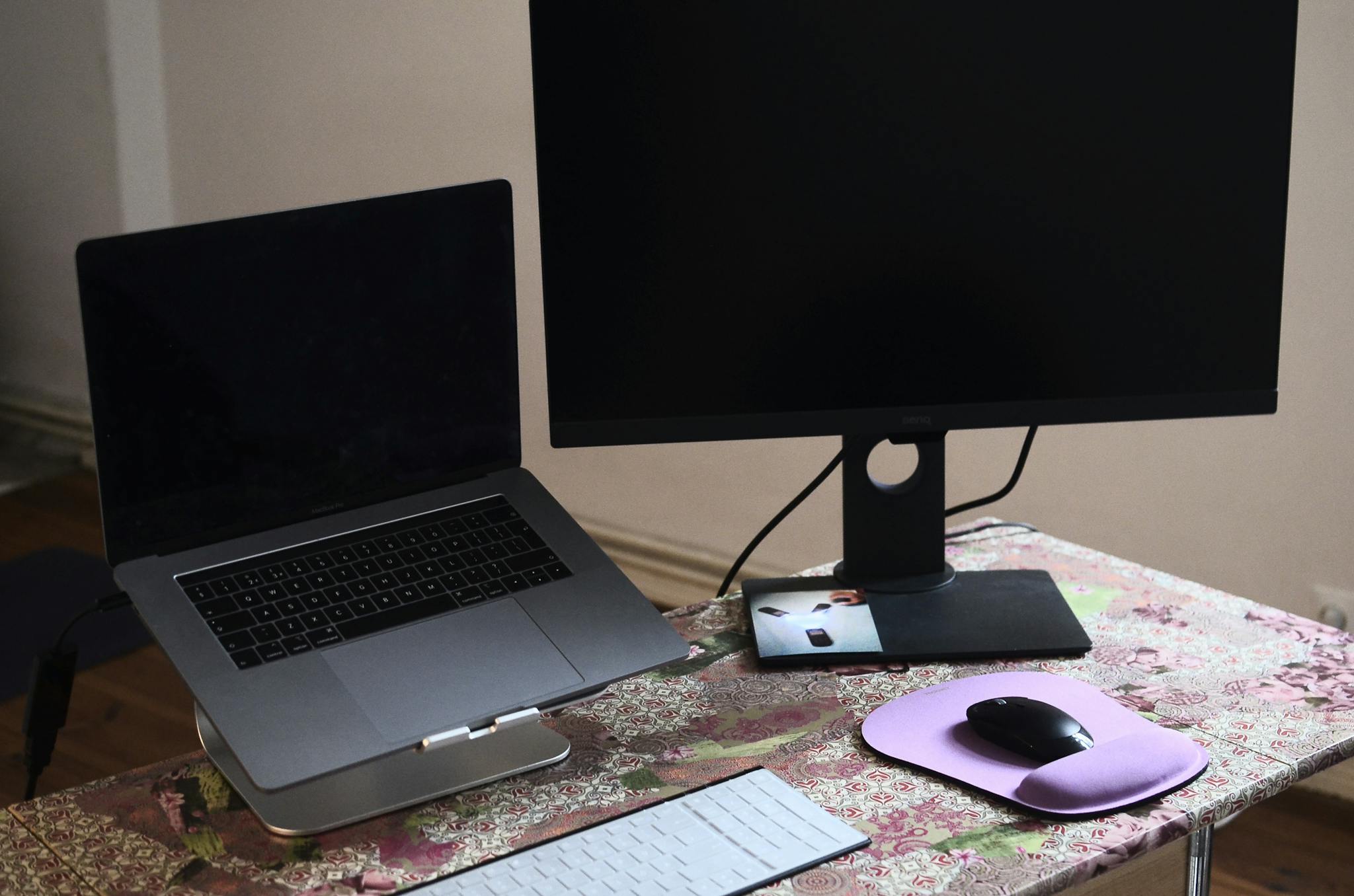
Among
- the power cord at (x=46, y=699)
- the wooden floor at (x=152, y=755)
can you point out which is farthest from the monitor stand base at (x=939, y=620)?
the wooden floor at (x=152, y=755)

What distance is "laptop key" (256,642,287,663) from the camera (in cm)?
88

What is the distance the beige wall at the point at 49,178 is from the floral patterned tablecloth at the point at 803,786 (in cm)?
261

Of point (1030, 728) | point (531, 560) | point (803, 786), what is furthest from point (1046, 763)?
point (531, 560)

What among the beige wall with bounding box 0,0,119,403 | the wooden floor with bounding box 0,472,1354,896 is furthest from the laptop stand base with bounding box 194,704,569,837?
the beige wall with bounding box 0,0,119,403

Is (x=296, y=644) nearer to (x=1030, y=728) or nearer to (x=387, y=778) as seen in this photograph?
(x=387, y=778)

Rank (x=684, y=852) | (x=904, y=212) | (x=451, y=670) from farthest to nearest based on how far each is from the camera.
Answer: (x=904, y=212) < (x=451, y=670) < (x=684, y=852)

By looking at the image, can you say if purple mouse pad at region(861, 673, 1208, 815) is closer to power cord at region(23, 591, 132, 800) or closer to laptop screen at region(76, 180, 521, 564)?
laptop screen at region(76, 180, 521, 564)

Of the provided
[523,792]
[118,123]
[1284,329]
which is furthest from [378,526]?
[118,123]

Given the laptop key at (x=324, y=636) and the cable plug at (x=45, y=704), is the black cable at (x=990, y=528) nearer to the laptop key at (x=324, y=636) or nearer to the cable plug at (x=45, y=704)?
the laptop key at (x=324, y=636)

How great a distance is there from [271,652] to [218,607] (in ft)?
0.17

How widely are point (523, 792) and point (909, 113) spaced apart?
56 cm

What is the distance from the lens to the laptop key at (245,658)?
0.87 metres

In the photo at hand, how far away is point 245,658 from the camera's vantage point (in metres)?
0.88

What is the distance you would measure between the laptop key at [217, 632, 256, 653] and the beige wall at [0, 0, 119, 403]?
260cm
